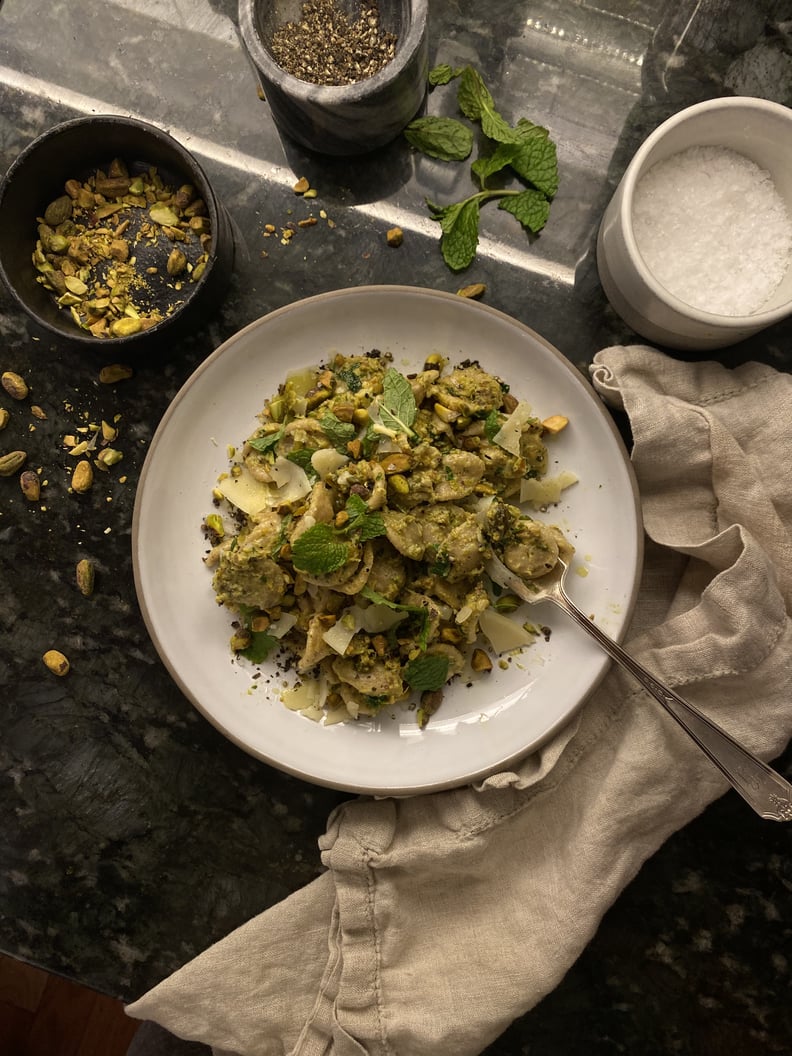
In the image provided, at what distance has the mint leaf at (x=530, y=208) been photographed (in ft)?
6.77

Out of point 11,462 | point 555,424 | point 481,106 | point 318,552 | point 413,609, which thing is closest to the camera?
point 318,552

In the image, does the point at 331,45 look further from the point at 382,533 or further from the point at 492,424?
the point at 382,533

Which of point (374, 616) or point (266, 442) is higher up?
point (266, 442)

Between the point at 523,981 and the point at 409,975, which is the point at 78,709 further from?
the point at 523,981

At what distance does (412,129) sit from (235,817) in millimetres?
1923

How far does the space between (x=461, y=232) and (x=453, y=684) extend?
1.19 metres

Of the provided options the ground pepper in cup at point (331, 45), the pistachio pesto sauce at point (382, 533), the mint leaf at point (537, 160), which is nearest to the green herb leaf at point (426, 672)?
the pistachio pesto sauce at point (382, 533)

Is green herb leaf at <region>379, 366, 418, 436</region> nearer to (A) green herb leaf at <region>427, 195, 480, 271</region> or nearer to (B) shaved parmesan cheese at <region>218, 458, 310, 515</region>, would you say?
(B) shaved parmesan cheese at <region>218, 458, 310, 515</region>

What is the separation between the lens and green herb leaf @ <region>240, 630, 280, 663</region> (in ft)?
6.42

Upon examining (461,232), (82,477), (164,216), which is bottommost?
(82,477)

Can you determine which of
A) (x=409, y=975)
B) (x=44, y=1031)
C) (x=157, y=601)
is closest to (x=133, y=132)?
(x=157, y=601)

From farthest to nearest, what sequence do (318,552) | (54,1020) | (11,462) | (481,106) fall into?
1. (54,1020)
2. (11,462)
3. (481,106)
4. (318,552)

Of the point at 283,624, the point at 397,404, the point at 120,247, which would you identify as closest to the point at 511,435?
the point at 397,404

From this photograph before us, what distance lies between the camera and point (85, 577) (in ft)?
7.03
